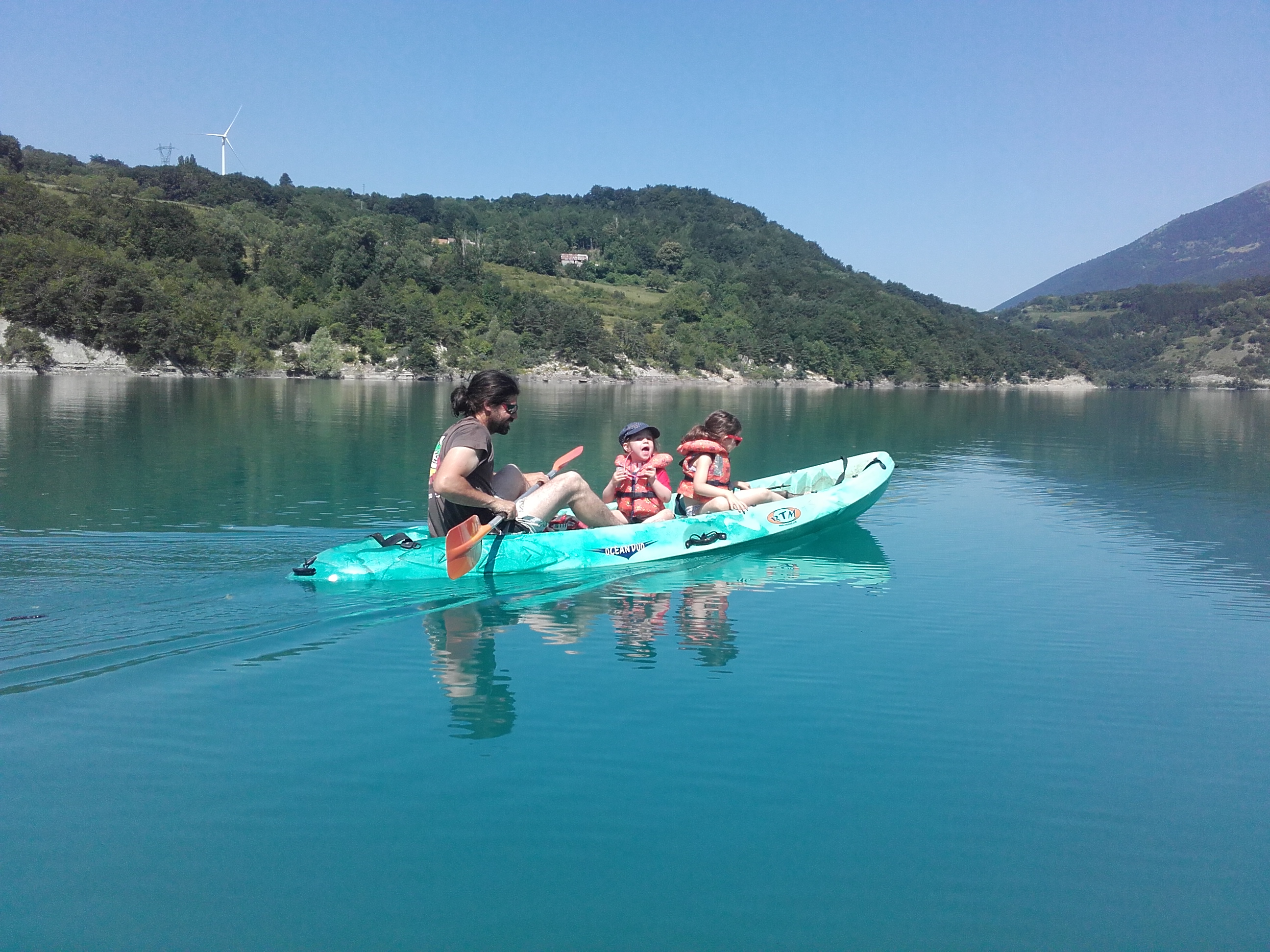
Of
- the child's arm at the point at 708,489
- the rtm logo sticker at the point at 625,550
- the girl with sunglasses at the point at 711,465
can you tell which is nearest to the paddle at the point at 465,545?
the rtm logo sticker at the point at 625,550

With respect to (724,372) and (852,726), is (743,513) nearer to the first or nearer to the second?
(852,726)

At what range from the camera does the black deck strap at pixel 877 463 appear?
13359mm

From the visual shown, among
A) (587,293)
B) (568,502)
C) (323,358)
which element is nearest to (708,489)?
(568,502)

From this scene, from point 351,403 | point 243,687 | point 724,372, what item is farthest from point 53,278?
point 243,687

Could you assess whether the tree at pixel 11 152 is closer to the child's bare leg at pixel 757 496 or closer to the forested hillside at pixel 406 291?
the forested hillside at pixel 406 291

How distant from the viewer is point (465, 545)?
27.3ft

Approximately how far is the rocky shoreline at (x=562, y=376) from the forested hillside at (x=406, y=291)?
2.94 feet

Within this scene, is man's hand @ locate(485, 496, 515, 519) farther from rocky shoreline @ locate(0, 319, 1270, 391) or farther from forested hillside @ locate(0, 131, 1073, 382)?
forested hillside @ locate(0, 131, 1073, 382)

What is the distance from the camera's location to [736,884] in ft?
13.1

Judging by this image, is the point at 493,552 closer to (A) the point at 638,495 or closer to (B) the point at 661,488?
(A) the point at 638,495

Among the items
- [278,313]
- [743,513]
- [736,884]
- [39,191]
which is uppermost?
[39,191]

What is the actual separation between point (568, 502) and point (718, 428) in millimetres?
2253

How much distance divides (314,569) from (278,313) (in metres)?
81.3

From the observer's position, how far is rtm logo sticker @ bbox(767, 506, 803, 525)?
10984 mm
